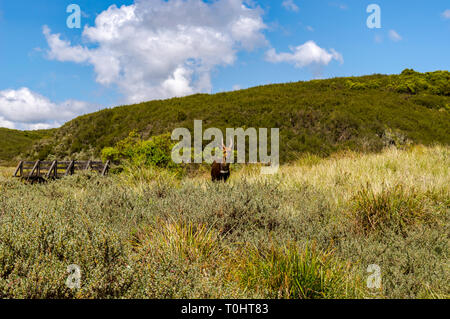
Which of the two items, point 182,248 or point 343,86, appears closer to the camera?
point 182,248

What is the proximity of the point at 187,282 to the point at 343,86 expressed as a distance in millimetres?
31180

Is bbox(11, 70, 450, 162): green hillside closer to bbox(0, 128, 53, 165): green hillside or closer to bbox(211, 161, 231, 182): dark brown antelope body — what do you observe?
bbox(0, 128, 53, 165): green hillside

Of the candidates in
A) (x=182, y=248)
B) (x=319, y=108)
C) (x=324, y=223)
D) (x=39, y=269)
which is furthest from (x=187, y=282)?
(x=319, y=108)

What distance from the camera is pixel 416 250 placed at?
11.7 ft

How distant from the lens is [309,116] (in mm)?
21000

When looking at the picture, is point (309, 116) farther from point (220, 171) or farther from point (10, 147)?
point (10, 147)

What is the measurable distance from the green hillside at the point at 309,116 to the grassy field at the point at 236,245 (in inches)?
397

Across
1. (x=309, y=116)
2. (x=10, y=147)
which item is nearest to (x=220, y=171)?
(x=309, y=116)

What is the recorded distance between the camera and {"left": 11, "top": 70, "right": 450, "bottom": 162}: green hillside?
1856cm

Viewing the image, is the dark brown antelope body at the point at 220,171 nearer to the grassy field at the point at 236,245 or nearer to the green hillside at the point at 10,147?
the grassy field at the point at 236,245

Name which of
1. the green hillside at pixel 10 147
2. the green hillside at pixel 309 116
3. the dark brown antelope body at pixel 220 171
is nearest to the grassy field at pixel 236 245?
the dark brown antelope body at pixel 220 171

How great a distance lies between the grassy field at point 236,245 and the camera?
2240 millimetres

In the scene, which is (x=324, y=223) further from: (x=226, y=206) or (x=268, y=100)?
(x=268, y=100)

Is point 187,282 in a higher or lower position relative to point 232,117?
lower
